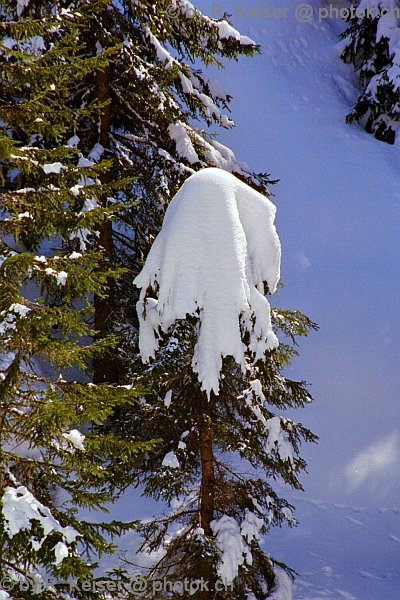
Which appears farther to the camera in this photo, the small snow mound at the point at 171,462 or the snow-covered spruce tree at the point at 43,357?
the small snow mound at the point at 171,462

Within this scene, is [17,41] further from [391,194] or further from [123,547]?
A: [391,194]

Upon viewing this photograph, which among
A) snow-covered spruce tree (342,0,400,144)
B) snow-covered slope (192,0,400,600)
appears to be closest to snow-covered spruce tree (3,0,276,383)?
snow-covered slope (192,0,400,600)

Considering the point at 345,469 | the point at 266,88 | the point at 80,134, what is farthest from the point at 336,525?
the point at 266,88

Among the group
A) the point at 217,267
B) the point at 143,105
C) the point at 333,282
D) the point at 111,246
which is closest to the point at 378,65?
the point at 333,282

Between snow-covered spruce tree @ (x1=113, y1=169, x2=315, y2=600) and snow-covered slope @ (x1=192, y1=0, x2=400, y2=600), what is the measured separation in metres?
2.86

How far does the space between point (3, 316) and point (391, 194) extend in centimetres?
1729

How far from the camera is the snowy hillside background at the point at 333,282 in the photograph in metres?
9.20

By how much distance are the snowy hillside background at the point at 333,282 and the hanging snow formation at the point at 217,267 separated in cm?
482

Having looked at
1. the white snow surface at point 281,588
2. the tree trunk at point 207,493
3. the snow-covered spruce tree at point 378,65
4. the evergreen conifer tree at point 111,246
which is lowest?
the white snow surface at point 281,588

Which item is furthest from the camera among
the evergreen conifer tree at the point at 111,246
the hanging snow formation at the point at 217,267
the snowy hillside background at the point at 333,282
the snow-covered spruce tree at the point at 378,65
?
the snow-covered spruce tree at the point at 378,65

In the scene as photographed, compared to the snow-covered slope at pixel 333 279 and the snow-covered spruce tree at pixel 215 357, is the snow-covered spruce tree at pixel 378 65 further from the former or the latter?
the snow-covered spruce tree at pixel 215 357

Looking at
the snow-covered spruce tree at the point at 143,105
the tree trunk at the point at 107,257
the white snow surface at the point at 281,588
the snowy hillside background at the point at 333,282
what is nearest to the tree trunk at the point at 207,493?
the white snow surface at the point at 281,588

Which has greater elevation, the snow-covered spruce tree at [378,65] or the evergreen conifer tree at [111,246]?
the snow-covered spruce tree at [378,65]

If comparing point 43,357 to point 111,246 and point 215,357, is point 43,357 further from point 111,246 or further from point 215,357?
point 111,246
